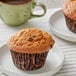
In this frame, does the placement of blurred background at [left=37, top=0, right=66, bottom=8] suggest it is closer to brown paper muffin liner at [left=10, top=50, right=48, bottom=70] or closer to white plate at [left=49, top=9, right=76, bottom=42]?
white plate at [left=49, top=9, right=76, bottom=42]

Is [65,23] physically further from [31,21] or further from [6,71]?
[6,71]

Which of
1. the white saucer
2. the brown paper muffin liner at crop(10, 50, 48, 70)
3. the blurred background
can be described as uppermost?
the brown paper muffin liner at crop(10, 50, 48, 70)

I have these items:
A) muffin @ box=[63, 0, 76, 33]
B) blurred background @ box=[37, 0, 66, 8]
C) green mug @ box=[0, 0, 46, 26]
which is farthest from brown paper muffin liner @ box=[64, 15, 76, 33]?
blurred background @ box=[37, 0, 66, 8]

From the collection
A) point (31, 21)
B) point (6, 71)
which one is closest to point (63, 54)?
point (6, 71)

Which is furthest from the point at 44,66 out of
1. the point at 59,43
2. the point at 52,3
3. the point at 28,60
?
the point at 52,3

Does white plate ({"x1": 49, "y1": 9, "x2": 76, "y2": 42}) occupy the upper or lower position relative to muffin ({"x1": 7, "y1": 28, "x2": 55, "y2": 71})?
lower

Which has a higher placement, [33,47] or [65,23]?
[33,47]
